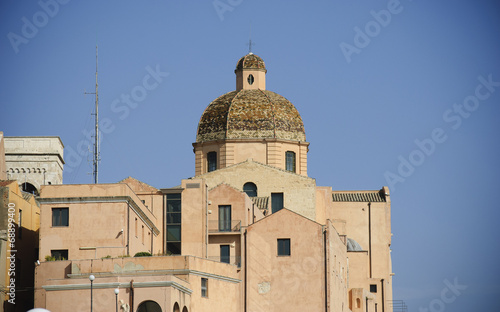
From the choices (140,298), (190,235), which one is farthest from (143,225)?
(140,298)

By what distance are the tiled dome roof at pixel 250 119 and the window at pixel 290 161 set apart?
1054mm

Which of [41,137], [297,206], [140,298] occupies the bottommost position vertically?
[140,298]

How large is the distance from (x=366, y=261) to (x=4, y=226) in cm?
2870

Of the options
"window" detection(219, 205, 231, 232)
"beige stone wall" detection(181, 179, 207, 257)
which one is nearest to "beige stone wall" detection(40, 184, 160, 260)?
"beige stone wall" detection(181, 179, 207, 257)

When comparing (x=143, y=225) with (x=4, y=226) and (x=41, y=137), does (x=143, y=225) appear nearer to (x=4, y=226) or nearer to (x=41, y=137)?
(x=4, y=226)

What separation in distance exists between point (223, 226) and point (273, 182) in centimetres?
921

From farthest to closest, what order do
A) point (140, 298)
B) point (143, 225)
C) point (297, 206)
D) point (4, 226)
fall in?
point (297, 206) < point (143, 225) < point (4, 226) < point (140, 298)

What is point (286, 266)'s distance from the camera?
69938 millimetres

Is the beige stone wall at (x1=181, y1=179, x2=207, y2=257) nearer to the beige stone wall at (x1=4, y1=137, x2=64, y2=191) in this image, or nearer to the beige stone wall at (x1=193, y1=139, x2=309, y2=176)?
the beige stone wall at (x1=193, y1=139, x2=309, y2=176)

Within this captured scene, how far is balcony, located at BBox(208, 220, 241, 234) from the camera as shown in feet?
240

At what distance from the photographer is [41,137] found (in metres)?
88.4

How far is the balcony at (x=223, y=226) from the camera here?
73.2m

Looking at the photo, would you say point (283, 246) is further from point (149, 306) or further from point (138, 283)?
point (138, 283)

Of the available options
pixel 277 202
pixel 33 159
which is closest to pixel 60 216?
pixel 277 202
